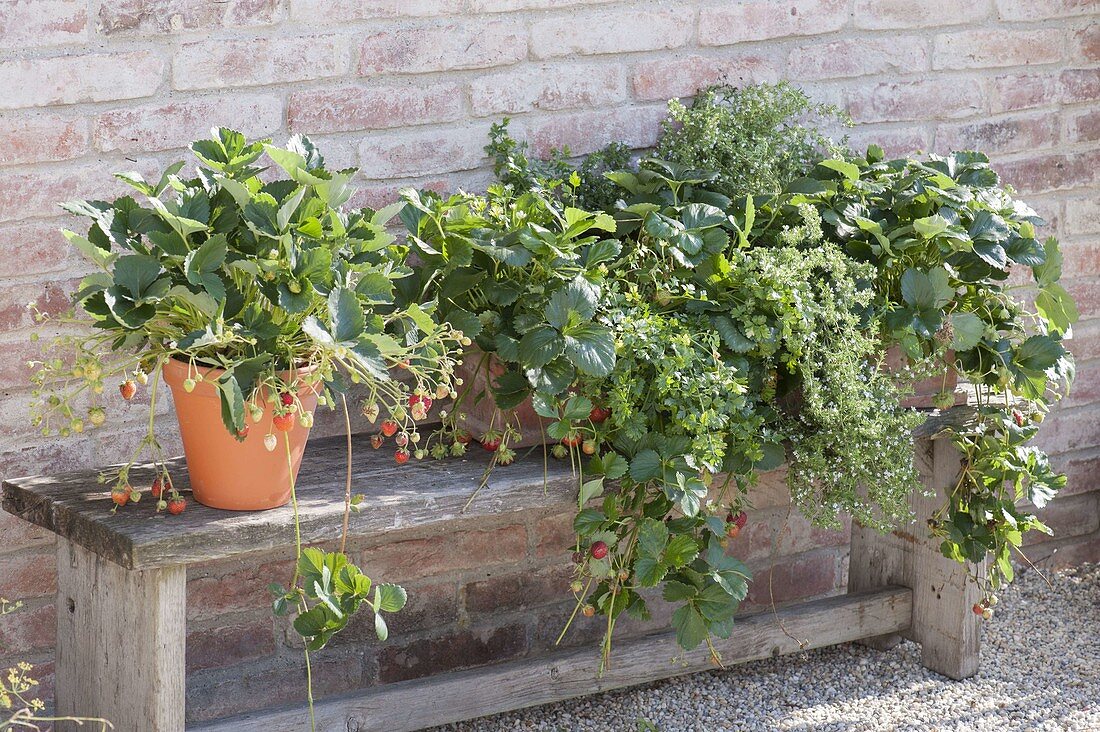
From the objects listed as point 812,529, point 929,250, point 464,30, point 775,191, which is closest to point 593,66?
point 464,30

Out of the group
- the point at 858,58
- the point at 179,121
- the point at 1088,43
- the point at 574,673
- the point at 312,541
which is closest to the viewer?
the point at 312,541

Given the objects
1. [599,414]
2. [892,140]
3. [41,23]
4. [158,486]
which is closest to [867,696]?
[599,414]

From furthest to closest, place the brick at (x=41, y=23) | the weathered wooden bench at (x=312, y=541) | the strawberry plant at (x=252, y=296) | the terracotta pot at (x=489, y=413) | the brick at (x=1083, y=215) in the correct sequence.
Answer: the brick at (x=1083, y=215)
the terracotta pot at (x=489, y=413)
the brick at (x=41, y=23)
the weathered wooden bench at (x=312, y=541)
the strawberry plant at (x=252, y=296)

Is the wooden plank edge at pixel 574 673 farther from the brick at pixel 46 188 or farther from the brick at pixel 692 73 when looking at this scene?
the brick at pixel 692 73

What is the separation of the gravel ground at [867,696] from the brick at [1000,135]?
0.96m

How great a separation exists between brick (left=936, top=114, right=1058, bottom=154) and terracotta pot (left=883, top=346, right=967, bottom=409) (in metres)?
0.49

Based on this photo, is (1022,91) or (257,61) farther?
(1022,91)

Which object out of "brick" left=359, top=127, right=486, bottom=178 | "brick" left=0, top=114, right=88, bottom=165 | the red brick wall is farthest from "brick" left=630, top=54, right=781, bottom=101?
"brick" left=0, top=114, right=88, bottom=165

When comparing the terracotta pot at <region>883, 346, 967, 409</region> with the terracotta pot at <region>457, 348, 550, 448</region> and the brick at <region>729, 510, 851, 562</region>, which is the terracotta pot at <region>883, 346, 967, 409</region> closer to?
the brick at <region>729, 510, 851, 562</region>

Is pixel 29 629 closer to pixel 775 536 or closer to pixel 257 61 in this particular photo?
pixel 257 61

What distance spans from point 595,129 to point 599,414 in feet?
1.98

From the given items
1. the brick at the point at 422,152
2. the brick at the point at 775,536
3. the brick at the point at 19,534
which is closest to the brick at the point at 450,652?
the brick at the point at 775,536

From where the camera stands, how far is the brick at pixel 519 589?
2199 mm

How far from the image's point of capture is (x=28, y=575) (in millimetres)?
1827
